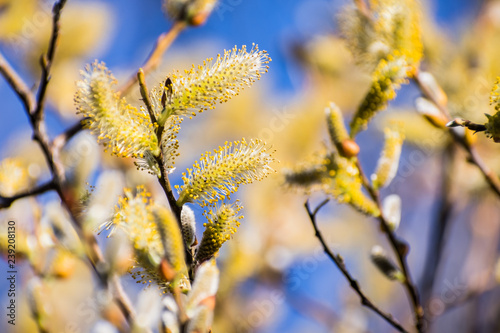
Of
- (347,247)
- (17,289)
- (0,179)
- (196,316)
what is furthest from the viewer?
(347,247)

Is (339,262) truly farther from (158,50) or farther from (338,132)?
(158,50)

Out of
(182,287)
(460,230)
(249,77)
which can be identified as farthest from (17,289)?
(460,230)

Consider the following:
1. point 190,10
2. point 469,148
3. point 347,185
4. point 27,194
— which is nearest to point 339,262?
point 347,185

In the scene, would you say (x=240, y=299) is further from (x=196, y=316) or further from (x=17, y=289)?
(x=196, y=316)

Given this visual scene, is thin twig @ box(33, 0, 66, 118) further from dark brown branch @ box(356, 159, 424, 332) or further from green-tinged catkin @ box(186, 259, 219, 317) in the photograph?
dark brown branch @ box(356, 159, 424, 332)

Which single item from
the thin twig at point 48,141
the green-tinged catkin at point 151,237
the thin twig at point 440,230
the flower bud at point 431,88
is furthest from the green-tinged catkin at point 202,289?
the thin twig at point 440,230

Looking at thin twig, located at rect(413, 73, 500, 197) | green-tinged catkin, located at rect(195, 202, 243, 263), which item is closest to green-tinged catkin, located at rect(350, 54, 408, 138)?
thin twig, located at rect(413, 73, 500, 197)

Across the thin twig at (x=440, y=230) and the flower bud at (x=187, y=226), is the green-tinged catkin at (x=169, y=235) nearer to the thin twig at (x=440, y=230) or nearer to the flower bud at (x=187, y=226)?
the flower bud at (x=187, y=226)
